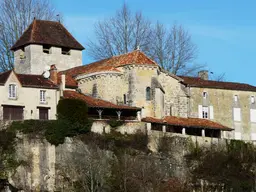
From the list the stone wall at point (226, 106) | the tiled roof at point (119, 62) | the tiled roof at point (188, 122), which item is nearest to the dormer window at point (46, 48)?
the tiled roof at point (119, 62)

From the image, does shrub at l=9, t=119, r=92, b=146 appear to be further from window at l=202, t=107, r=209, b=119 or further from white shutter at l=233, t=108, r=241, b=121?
white shutter at l=233, t=108, r=241, b=121

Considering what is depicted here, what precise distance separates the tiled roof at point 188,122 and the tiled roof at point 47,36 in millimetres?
12699

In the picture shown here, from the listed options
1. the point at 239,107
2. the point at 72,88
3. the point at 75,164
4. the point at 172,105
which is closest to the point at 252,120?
the point at 239,107

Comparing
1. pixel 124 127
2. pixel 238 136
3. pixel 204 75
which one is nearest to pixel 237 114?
pixel 238 136

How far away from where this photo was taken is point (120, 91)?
6000 cm

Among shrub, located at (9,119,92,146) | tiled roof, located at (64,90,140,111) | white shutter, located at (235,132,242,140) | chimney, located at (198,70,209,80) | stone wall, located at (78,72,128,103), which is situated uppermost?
chimney, located at (198,70,209,80)

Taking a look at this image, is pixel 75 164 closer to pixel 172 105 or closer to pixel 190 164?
pixel 190 164

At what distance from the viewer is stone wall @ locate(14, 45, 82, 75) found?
66.6m

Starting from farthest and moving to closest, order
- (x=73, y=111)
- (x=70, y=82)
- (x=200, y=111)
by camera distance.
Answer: (x=200, y=111), (x=70, y=82), (x=73, y=111)

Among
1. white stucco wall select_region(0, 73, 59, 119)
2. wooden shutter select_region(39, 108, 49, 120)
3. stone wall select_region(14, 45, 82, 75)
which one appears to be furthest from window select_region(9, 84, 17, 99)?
stone wall select_region(14, 45, 82, 75)

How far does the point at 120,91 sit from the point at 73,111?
24.7 feet

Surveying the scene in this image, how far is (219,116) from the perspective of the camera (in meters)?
65.6

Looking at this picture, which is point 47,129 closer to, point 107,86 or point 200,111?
point 107,86

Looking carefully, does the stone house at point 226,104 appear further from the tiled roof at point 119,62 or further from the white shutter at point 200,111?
the tiled roof at point 119,62
